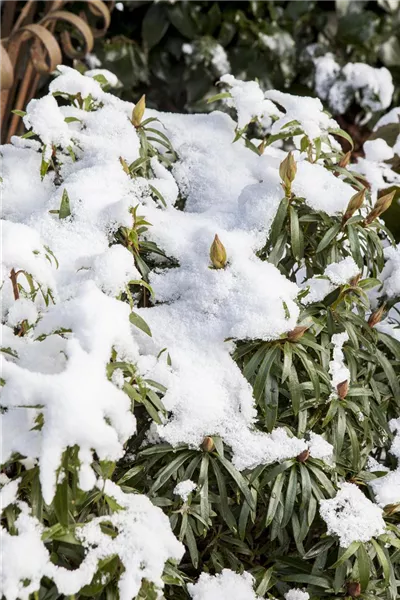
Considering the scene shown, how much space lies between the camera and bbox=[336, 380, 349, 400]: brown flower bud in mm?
1114

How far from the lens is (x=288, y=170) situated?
1.18m

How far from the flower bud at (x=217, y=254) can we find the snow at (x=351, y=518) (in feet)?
1.42

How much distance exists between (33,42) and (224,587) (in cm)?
200

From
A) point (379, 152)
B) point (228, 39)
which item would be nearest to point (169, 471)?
point (379, 152)

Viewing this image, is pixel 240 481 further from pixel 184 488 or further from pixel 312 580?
pixel 312 580

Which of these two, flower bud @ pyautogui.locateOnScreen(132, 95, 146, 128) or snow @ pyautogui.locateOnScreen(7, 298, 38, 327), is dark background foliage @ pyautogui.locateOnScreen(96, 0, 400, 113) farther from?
snow @ pyautogui.locateOnScreen(7, 298, 38, 327)

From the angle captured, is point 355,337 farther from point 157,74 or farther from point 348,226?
point 157,74

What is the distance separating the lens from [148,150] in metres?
1.39

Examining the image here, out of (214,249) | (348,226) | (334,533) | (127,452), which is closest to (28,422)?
(127,452)

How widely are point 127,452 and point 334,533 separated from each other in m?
0.37

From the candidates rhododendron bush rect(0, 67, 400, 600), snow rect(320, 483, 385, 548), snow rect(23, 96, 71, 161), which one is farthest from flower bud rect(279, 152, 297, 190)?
snow rect(320, 483, 385, 548)

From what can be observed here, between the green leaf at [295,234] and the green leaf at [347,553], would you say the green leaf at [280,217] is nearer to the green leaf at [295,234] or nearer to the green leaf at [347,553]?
the green leaf at [295,234]

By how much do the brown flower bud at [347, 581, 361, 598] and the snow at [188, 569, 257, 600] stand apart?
6.1 inches

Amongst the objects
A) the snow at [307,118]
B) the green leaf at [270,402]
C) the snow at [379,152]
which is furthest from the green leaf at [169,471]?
the snow at [379,152]
